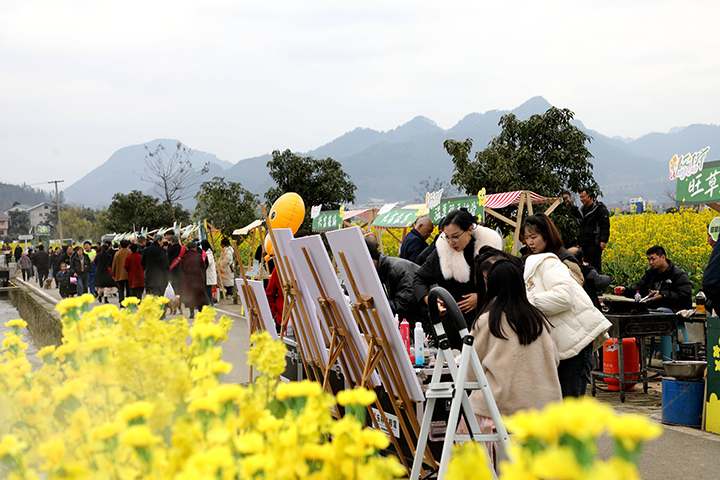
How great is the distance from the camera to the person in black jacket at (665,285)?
23.5ft

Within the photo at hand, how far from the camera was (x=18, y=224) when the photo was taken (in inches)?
4926

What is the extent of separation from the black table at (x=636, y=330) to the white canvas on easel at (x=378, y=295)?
3.56 m

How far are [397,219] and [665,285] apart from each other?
522 centimetres

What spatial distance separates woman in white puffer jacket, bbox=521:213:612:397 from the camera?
3.62 m

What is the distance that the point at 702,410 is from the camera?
5.07m

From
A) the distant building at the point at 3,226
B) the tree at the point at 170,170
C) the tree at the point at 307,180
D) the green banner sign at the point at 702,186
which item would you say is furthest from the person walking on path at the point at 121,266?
the distant building at the point at 3,226

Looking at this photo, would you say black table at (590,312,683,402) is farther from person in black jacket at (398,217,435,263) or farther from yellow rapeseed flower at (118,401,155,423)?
yellow rapeseed flower at (118,401,155,423)

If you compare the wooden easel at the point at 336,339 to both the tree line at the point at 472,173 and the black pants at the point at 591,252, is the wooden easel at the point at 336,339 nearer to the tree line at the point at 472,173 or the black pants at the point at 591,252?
the black pants at the point at 591,252

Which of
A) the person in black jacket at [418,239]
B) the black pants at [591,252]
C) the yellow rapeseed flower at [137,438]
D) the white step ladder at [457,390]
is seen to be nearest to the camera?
the yellow rapeseed flower at [137,438]

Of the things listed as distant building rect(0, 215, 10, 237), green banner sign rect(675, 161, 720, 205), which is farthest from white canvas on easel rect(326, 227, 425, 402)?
distant building rect(0, 215, 10, 237)

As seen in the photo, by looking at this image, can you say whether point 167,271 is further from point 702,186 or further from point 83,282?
point 702,186

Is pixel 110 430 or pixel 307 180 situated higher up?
pixel 307 180

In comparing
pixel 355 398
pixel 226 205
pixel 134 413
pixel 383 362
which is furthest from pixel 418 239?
pixel 226 205

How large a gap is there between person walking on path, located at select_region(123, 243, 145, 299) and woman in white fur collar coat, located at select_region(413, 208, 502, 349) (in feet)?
30.9
